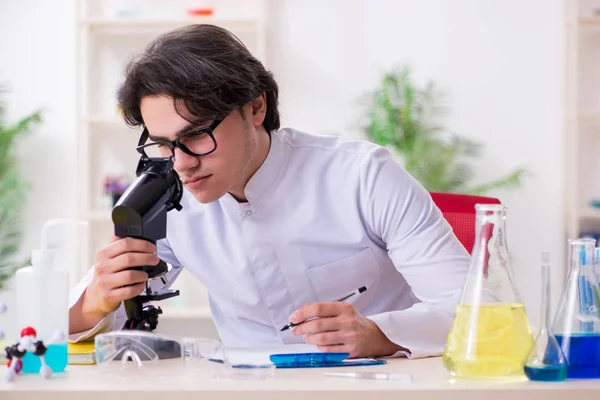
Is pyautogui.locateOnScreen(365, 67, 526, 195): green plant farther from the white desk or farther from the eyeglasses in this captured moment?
the white desk

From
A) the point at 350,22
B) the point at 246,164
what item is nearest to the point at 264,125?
the point at 246,164

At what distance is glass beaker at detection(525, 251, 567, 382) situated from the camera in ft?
3.27

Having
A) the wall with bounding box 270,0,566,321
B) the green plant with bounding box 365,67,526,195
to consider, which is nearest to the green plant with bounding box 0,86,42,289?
the wall with bounding box 270,0,566,321

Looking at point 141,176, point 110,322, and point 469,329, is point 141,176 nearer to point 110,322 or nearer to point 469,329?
point 110,322

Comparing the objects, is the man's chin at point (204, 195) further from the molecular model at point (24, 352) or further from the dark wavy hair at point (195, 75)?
the molecular model at point (24, 352)

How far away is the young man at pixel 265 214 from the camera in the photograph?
1.56 metres

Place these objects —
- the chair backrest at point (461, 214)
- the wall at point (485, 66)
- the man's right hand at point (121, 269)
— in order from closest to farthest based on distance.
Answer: the man's right hand at point (121, 269) < the chair backrest at point (461, 214) < the wall at point (485, 66)

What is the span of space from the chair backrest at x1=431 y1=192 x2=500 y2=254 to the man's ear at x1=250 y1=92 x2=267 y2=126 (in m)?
0.46

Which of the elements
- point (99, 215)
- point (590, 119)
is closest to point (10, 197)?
point (99, 215)

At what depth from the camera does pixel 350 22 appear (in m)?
Answer: 4.59

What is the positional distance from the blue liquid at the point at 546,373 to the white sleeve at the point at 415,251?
0.35m

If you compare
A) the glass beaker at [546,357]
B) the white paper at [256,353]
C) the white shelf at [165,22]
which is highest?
the white shelf at [165,22]

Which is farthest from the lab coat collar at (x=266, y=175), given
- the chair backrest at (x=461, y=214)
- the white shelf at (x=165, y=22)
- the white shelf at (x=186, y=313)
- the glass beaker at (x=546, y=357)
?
the white shelf at (x=165, y=22)

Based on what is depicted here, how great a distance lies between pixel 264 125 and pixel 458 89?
2.82 m
